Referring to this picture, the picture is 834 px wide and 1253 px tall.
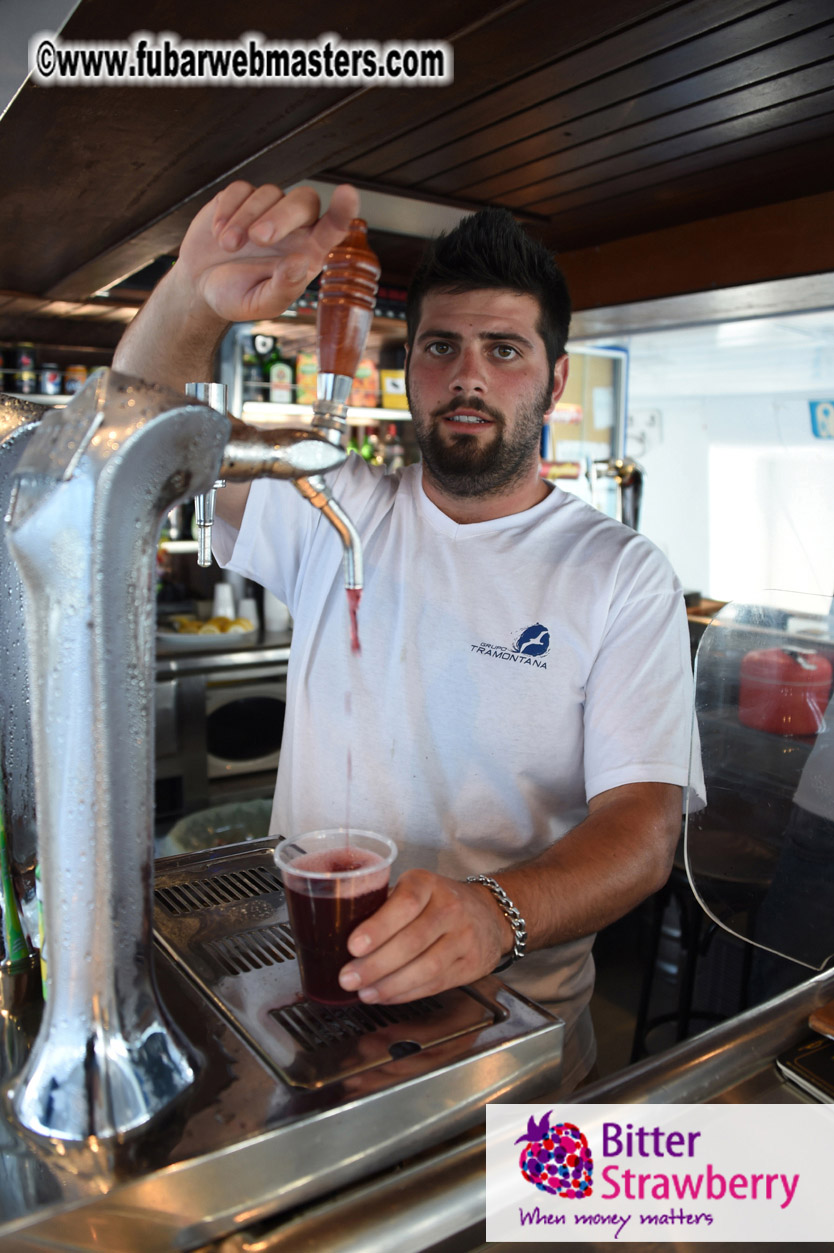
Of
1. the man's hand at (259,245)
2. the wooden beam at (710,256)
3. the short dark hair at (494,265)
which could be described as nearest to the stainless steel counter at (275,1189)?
the man's hand at (259,245)

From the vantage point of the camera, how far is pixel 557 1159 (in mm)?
747

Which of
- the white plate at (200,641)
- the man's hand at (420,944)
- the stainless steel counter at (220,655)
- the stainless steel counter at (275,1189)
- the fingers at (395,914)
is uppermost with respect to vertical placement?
the fingers at (395,914)

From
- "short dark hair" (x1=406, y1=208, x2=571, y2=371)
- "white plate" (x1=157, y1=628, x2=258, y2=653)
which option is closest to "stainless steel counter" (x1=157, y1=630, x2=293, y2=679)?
"white plate" (x1=157, y1=628, x2=258, y2=653)

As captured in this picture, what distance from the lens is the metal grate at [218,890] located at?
1.03 meters

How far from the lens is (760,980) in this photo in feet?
8.82

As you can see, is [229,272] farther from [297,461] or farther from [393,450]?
[393,450]

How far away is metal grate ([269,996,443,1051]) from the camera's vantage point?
2.57 ft

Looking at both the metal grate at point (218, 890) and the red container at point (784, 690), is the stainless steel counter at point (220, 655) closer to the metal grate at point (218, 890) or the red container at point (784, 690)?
the red container at point (784, 690)

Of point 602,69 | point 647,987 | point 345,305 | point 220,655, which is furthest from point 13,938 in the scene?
point 220,655

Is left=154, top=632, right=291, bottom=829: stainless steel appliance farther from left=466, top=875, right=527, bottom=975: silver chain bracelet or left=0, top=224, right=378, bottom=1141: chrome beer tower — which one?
left=0, top=224, right=378, bottom=1141: chrome beer tower

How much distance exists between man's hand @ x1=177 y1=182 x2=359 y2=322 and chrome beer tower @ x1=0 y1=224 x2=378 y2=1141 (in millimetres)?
296

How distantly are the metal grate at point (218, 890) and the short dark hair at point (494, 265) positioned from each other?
3.92 ft

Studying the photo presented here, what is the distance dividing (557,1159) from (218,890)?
50cm

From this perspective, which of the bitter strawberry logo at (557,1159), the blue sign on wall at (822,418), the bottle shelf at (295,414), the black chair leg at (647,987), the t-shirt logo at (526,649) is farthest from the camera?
A: the blue sign on wall at (822,418)
